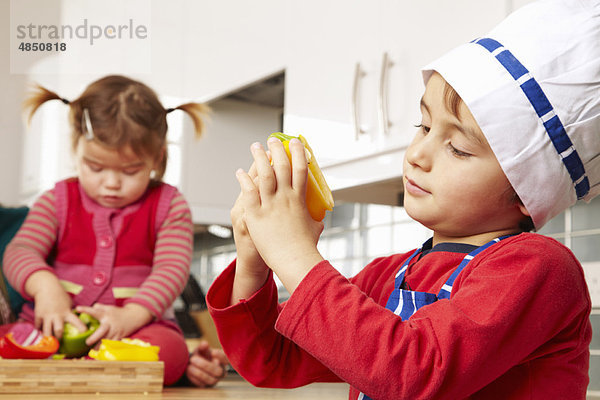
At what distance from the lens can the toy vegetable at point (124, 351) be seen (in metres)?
1.21

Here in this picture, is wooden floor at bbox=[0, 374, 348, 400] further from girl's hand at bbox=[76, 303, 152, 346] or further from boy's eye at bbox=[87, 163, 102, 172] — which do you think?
boy's eye at bbox=[87, 163, 102, 172]

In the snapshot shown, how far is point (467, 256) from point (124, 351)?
78cm

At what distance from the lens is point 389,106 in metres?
1.47

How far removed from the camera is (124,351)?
1.23m

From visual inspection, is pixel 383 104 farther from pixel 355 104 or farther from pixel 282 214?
pixel 282 214

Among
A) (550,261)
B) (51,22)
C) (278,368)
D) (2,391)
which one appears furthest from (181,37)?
(550,261)

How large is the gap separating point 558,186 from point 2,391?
89 cm

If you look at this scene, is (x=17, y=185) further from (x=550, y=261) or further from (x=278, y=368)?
(x=550, y=261)

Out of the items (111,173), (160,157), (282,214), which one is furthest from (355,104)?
A: (282,214)

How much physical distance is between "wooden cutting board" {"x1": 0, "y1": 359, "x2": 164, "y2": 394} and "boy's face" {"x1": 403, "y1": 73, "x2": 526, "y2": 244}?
696mm

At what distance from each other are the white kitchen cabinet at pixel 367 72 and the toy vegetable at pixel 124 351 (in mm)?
592

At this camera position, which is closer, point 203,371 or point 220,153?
point 203,371

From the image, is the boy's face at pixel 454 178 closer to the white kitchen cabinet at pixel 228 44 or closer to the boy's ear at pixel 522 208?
the boy's ear at pixel 522 208

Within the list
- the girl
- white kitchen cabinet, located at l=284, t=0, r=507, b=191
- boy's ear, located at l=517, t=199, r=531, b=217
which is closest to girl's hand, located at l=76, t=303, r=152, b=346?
the girl
